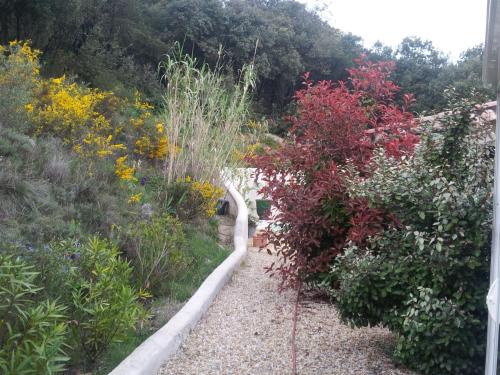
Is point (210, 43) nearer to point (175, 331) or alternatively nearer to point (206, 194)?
point (206, 194)

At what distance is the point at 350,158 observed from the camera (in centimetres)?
674

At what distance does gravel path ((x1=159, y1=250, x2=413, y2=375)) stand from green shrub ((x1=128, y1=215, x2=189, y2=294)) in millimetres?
597

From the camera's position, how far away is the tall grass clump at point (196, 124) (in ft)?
A: 31.0

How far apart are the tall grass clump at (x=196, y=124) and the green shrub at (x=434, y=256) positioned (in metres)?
4.76

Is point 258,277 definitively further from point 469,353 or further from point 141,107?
point 141,107

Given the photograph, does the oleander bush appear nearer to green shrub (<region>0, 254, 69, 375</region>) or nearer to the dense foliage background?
green shrub (<region>0, 254, 69, 375</region>)

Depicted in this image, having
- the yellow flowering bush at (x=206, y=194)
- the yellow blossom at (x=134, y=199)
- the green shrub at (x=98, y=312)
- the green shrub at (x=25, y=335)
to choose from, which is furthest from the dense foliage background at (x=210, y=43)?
the yellow flowering bush at (x=206, y=194)

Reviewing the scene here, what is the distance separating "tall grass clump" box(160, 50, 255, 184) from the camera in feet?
31.0

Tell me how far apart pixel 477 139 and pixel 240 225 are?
5.79 meters

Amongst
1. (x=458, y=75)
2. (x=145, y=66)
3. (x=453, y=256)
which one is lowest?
(x=453, y=256)

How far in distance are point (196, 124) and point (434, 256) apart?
242 inches

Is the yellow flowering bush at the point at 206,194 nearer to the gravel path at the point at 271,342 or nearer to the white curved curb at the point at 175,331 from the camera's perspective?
the white curved curb at the point at 175,331

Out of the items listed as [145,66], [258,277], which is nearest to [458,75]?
[145,66]

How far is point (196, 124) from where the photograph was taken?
966cm
